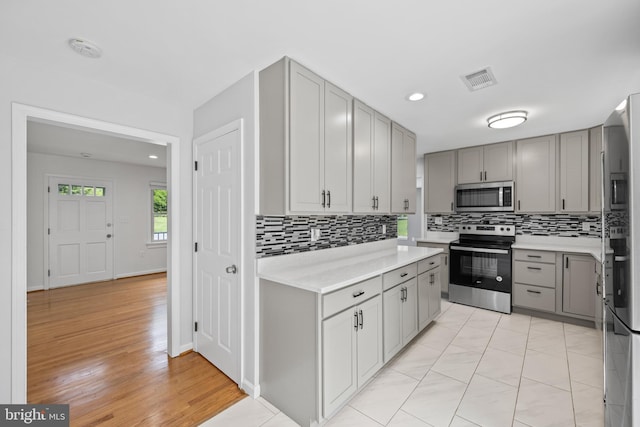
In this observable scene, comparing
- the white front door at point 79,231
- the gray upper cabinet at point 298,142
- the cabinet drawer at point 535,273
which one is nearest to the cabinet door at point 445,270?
the cabinet drawer at point 535,273

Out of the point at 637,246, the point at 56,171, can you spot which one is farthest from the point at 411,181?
the point at 56,171

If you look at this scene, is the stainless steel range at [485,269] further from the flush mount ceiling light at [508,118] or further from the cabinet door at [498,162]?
the flush mount ceiling light at [508,118]

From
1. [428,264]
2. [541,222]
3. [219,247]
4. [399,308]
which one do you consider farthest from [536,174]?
[219,247]

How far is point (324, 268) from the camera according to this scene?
234cm

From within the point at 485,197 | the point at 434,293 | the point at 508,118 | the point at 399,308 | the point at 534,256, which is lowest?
the point at 434,293

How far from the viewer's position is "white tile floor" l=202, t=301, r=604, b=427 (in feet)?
6.02

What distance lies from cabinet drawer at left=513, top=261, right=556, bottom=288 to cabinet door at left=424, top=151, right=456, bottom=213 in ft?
4.14

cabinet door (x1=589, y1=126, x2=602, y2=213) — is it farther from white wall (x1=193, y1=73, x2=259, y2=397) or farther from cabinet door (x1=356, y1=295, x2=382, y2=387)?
white wall (x1=193, y1=73, x2=259, y2=397)

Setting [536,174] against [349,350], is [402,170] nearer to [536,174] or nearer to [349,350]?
[536,174]

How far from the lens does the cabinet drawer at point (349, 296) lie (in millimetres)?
1738

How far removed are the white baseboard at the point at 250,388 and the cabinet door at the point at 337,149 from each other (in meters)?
1.44

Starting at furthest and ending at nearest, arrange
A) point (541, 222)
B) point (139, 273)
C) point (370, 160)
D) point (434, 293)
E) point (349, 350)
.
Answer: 1. point (139, 273)
2. point (541, 222)
3. point (434, 293)
4. point (370, 160)
5. point (349, 350)

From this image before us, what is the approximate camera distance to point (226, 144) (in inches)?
91.5

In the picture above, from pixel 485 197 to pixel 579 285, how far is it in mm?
1546
